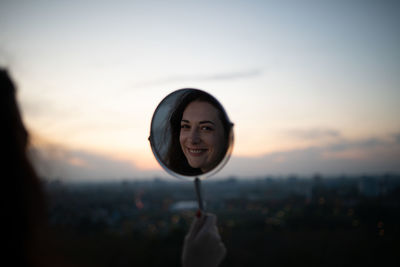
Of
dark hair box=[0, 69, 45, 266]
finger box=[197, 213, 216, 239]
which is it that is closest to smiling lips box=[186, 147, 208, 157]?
finger box=[197, 213, 216, 239]

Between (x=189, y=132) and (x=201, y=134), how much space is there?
0.13 meters

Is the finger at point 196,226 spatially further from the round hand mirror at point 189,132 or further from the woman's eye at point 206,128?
the woman's eye at point 206,128

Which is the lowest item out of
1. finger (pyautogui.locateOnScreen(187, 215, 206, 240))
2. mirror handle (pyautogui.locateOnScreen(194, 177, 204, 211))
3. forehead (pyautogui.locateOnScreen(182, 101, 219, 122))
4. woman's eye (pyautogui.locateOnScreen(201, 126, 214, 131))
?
finger (pyautogui.locateOnScreen(187, 215, 206, 240))

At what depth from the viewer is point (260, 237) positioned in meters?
18.5

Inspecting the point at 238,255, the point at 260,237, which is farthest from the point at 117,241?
the point at 260,237

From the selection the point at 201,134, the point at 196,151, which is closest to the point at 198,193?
the point at 196,151

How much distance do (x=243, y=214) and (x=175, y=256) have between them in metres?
11.3

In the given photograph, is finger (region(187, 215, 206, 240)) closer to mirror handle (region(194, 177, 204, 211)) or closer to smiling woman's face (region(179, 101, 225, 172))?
mirror handle (region(194, 177, 204, 211))

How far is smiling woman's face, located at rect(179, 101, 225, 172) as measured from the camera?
2482 millimetres

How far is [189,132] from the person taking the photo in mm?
2480

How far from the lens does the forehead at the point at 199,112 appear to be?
2.50 m

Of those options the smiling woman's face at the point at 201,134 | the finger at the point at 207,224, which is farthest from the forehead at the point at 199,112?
the finger at the point at 207,224

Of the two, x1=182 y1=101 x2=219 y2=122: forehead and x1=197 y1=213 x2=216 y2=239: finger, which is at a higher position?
x1=182 y1=101 x2=219 y2=122: forehead

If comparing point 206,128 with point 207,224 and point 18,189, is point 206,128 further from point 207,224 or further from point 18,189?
point 18,189
